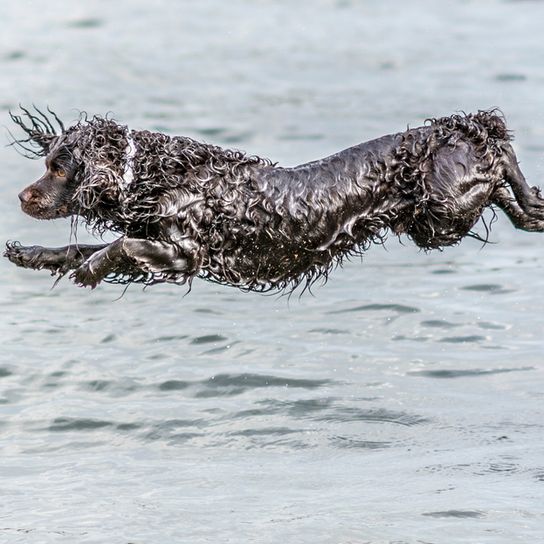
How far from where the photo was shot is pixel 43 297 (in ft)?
45.8

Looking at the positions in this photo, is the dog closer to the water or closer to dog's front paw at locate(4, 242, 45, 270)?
dog's front paw at locate(4, 242, 45, 270)

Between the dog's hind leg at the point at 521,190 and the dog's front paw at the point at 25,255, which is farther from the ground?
the dog's hind leg at the point at 521,190

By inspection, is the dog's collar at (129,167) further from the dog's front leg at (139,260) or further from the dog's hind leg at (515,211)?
the dog's hind leg at (515,211)

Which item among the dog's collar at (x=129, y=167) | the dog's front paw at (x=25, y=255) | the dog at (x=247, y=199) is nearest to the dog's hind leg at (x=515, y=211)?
the dog at (x=247, y=199)

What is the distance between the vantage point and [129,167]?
854 cm

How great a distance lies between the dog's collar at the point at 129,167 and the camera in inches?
334

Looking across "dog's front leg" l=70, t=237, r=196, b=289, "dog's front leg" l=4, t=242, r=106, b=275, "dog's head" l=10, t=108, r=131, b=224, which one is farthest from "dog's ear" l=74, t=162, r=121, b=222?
"dog's front leg" l=4, t=242, r=106, b=275

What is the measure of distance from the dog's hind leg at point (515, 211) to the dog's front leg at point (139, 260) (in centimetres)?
211

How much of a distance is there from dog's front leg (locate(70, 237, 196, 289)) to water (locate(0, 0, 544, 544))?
174cm

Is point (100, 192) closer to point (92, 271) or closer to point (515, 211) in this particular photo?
point (92, 271)

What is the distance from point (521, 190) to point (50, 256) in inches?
123

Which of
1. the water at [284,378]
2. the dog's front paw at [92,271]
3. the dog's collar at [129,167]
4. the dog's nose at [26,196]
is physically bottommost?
the water at [284,378]

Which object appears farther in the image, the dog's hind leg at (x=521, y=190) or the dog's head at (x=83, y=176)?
the dog's hind leg at (x=521, y=190)

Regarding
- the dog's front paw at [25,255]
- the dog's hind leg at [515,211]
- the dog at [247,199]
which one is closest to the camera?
the dog at [247,199]
